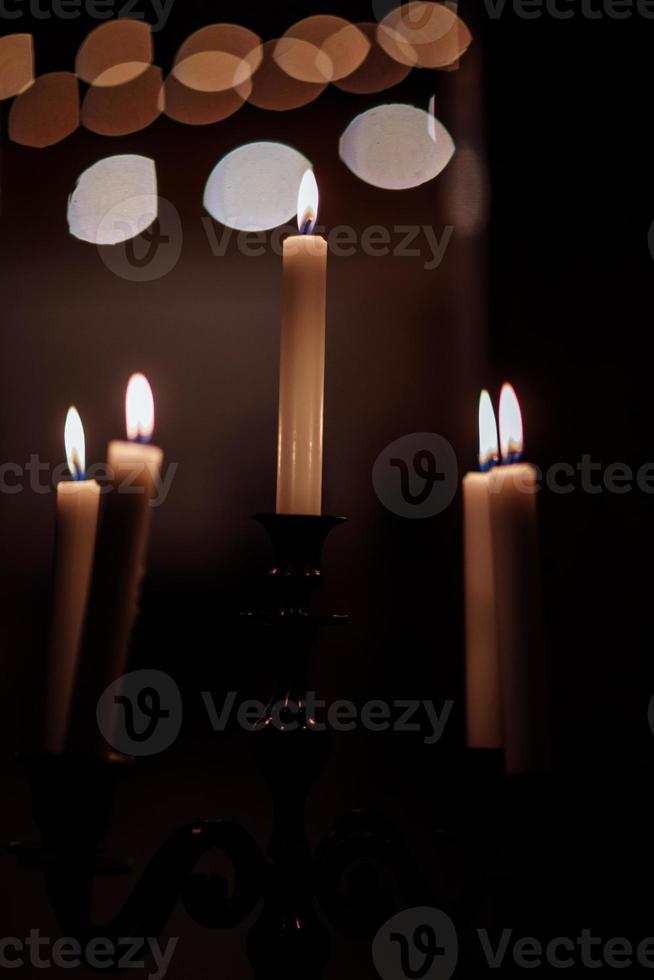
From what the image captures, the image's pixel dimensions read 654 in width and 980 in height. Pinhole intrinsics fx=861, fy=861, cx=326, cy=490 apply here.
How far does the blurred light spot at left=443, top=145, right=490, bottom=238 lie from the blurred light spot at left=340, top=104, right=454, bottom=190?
0.6 inches

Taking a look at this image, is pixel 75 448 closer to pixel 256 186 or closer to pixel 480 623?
pixel 480 623

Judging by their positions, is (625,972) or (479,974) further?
(625,972)

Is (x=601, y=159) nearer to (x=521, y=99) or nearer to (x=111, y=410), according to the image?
(x=521, y=99)

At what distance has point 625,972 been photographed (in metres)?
0.65

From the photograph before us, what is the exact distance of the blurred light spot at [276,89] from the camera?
86cm

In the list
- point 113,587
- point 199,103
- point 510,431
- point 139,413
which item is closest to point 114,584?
point 113,587

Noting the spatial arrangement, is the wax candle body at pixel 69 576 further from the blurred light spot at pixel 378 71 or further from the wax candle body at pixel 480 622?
the blurred light spot at pixel 378 71

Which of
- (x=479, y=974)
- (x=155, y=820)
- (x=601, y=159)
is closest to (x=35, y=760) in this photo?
(x=479, y=974)

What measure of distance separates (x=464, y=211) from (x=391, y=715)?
1.65 ft

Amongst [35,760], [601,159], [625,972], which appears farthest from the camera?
[601,159]

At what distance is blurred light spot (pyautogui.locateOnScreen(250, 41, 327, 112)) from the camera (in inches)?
33.9

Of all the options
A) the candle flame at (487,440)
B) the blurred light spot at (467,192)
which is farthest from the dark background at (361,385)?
the candle flame at (487,440)

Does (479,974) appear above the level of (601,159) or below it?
below

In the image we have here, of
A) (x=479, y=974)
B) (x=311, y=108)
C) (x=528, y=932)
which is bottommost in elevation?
(x=528, y=932)
